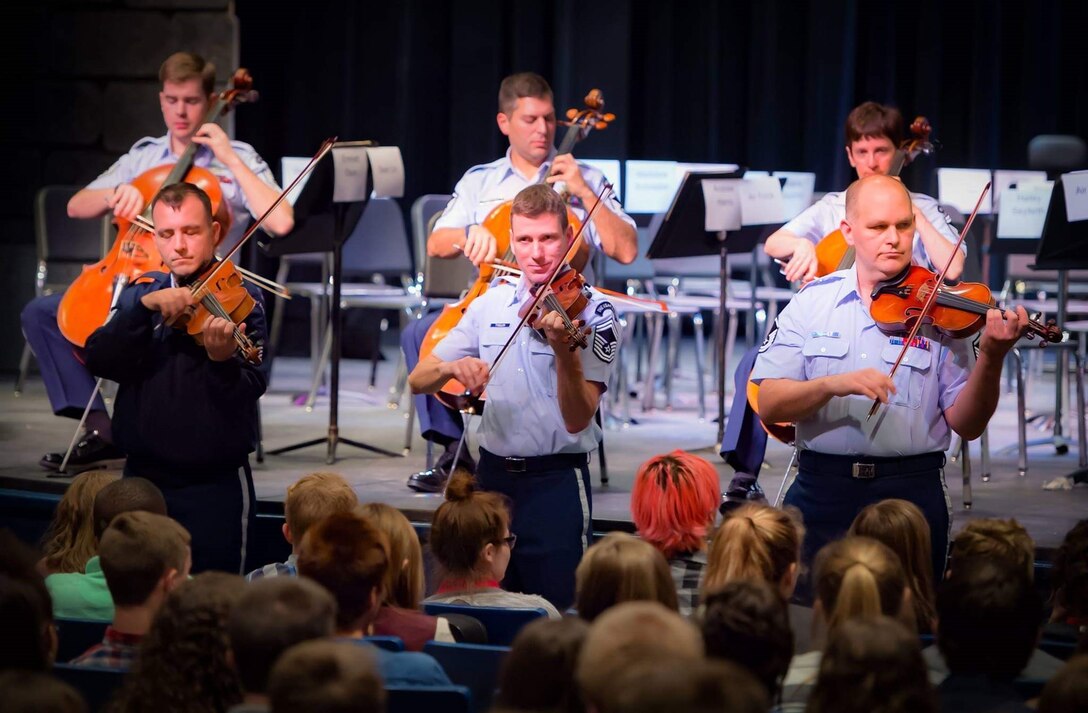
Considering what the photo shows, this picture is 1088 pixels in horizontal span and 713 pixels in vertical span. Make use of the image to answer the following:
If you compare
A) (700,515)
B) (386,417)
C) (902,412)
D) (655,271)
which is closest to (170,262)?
(700,515)

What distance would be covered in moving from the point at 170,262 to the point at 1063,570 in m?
2.29

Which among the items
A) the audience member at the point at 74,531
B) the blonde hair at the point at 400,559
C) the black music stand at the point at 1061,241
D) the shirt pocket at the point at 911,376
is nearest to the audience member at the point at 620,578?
the blonde hair at the point at 400,559

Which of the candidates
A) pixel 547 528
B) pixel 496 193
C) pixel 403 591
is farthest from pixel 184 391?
pixel 496 193

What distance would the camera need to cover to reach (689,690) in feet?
5.13

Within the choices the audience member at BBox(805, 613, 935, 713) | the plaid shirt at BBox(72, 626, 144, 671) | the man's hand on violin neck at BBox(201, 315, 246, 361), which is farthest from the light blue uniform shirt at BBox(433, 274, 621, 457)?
the audience member at BBox(805, 613, 935, 713)

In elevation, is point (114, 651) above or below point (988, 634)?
below

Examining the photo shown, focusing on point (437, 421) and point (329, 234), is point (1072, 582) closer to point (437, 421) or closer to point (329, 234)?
point (437, 421)

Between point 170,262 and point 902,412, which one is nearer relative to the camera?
point 902,412

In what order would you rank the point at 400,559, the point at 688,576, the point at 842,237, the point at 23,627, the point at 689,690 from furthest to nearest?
the point at 842,237 < the point at 688,576 < the point at 400,559 < the point at 23,627 < the point at 689,690

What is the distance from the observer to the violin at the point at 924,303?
344cm

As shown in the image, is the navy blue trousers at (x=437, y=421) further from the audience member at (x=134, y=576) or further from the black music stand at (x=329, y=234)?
the audience member at (x=134, y=576)

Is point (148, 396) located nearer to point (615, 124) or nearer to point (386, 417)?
point (386, 417)

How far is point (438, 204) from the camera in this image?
6.78 meters

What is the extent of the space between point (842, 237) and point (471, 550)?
2070 millimetres
